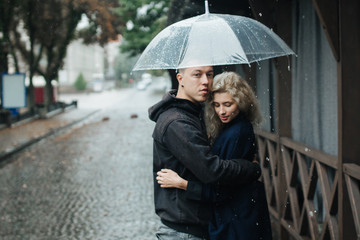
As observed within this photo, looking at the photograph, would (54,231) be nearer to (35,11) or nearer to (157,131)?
(157,131)

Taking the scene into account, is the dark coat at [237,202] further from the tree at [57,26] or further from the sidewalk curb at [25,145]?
the tree at [57,26]

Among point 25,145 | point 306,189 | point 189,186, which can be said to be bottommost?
point 25,145

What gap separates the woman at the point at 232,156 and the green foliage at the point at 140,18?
15428 millimetres

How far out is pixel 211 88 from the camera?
2443mm

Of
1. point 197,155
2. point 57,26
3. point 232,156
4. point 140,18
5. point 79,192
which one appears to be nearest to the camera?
point 197,155

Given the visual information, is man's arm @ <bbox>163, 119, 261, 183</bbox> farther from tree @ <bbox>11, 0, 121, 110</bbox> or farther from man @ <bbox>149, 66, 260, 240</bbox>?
tree @ <bbox>11, 0, 121, 110</bbox>

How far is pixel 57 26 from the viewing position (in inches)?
922

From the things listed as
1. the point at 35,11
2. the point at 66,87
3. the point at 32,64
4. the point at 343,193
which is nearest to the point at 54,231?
the point at 343,193

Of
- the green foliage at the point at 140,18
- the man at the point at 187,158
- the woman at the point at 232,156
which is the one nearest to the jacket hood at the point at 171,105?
the man at the point at 187,158

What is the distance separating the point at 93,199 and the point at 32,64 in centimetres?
1748

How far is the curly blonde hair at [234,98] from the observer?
94.5 inches

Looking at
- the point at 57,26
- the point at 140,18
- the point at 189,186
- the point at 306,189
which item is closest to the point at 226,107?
the point at 189,186

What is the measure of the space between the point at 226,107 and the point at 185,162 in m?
0.37

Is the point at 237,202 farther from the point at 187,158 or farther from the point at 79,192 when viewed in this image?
the point at 79,192
